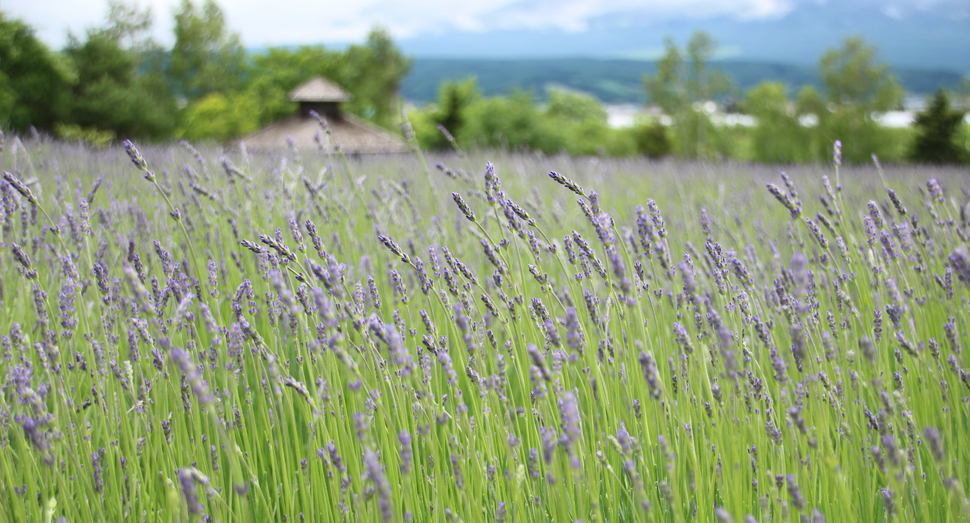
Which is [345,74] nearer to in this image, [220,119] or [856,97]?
[220,119]

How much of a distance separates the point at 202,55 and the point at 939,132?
48080mm

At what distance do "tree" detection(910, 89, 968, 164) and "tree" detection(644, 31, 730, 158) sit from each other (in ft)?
32.3

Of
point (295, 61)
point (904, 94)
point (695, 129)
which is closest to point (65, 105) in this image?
point (295, 61)

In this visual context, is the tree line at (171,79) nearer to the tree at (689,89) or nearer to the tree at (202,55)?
the tree at (202,55)

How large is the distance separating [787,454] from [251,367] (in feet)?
6.08

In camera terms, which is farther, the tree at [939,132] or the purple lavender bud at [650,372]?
the tree at [939,132]

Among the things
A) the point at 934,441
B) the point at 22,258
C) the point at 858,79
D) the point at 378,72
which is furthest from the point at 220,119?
the point at 934,441

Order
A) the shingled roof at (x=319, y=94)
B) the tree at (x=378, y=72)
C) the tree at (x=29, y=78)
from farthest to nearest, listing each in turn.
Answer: the tree at (x=378, y=72) < the shingled roof at (x=319, y=94) < the tree at (x=29, y=78)

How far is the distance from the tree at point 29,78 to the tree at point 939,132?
3194cm

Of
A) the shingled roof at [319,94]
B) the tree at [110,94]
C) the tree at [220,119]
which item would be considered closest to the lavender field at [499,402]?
the tree at [110,94]

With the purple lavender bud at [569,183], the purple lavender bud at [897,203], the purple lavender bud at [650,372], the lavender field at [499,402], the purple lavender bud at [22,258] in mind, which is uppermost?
the purple lavender bud at [569,183]

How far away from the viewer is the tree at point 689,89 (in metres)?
29.8

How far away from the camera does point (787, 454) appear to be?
4.68ft

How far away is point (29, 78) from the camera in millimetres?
20234
